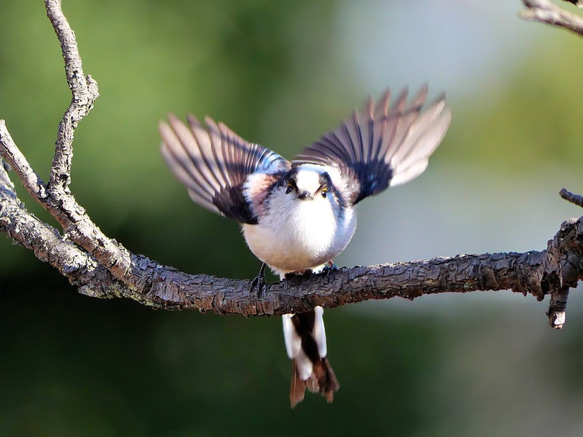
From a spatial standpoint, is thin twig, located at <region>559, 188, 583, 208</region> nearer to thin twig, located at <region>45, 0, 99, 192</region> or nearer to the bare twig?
Result: the bare twig

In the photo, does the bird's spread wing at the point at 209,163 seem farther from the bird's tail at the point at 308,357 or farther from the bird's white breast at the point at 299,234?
the bird's tail at the point at 308,357

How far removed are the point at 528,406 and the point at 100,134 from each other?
400cm

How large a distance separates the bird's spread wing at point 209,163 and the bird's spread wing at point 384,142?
12.6 inches

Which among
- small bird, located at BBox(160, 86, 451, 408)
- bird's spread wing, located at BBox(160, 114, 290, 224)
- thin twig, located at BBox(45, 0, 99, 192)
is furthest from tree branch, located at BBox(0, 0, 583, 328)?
bird's spread wing, located at BBox(160, 114, 290, 224)

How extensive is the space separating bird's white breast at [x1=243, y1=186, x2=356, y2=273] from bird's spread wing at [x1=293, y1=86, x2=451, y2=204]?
487mm

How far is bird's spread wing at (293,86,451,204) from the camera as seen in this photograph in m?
3.24

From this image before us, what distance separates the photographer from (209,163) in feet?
10.1

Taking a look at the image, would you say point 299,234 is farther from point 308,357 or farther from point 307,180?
point 308,357

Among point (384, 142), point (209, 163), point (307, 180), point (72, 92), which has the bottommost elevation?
point (307, 180)

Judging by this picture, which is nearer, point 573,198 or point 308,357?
point 573,198

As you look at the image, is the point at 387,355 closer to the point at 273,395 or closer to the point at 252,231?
the point at 273,395

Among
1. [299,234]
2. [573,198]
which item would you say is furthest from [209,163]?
[573,198]

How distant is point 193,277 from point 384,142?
1301 mm

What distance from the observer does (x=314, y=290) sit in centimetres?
222
